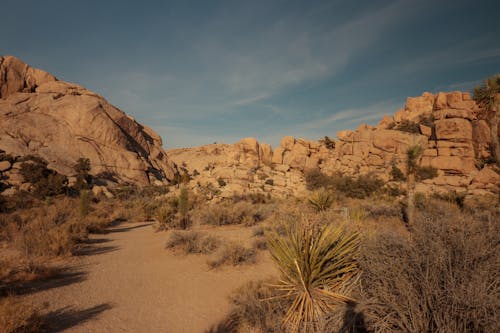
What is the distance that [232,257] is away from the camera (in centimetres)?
716

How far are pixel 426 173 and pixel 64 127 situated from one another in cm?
5067

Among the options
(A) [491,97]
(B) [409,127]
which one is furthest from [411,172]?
(B) [409,127]

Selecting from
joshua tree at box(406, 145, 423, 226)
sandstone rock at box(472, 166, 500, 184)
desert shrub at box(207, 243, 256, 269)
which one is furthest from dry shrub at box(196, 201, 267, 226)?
sandstone rock at box(472, 166, 500, 184)

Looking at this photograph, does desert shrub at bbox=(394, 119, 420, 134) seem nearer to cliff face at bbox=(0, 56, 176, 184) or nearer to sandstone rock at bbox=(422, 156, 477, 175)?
sandstone rock at bbox=(422, 156, 477, 175)

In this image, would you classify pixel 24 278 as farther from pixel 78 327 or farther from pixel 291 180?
pixel 291 180

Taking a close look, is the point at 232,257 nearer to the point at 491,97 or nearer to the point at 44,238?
the point at 44,238

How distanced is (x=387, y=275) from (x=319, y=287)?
1061 millimetres

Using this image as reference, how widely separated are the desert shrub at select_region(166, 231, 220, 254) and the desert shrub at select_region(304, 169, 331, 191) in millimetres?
23691

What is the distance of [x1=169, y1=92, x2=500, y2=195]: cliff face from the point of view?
28906mm

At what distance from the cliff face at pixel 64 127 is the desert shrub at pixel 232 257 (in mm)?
30077

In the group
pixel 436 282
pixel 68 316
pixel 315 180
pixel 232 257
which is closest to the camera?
pixel 436 282

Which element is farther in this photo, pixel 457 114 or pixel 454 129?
pixel 457 114

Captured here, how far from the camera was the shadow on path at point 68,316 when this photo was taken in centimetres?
382

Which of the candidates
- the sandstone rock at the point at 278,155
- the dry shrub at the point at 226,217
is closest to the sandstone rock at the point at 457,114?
the sandstone rock at the point at 278,155
